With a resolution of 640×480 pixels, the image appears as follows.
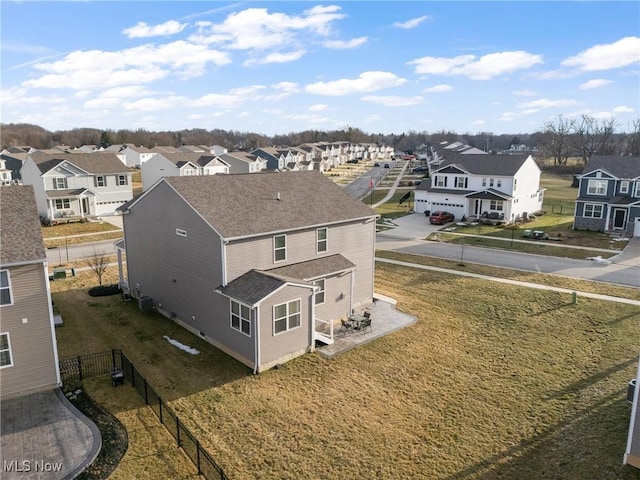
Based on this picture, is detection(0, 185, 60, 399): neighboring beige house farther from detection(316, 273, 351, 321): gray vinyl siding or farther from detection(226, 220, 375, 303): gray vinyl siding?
detection(316, 273, 351, 321): gray vinyl siding

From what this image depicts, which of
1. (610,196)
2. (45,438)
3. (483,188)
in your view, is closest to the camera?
(45,438)

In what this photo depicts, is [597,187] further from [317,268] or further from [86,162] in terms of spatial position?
[86,162]

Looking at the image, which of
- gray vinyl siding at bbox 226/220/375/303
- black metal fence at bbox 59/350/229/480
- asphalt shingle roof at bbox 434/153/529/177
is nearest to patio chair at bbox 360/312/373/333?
gray vinyl siding at bbox 226/220/375/303

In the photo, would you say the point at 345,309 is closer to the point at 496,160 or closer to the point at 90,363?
the point at 90,363

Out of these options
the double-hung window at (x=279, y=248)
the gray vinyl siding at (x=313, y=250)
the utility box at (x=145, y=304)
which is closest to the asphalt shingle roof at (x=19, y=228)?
the gray vinyl siding at (x=313, y=250)

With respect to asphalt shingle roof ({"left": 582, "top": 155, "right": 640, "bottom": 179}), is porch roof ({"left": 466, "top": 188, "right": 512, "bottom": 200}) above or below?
below

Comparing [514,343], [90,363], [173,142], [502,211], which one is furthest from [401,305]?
[173,142]

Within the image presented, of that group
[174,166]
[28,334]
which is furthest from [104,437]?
[174,166]

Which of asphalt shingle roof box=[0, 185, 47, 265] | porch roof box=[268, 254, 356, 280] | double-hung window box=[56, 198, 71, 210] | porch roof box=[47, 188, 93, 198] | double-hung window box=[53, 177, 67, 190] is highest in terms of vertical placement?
asphalt shingle roof box=[0, 185, 47, 265]
